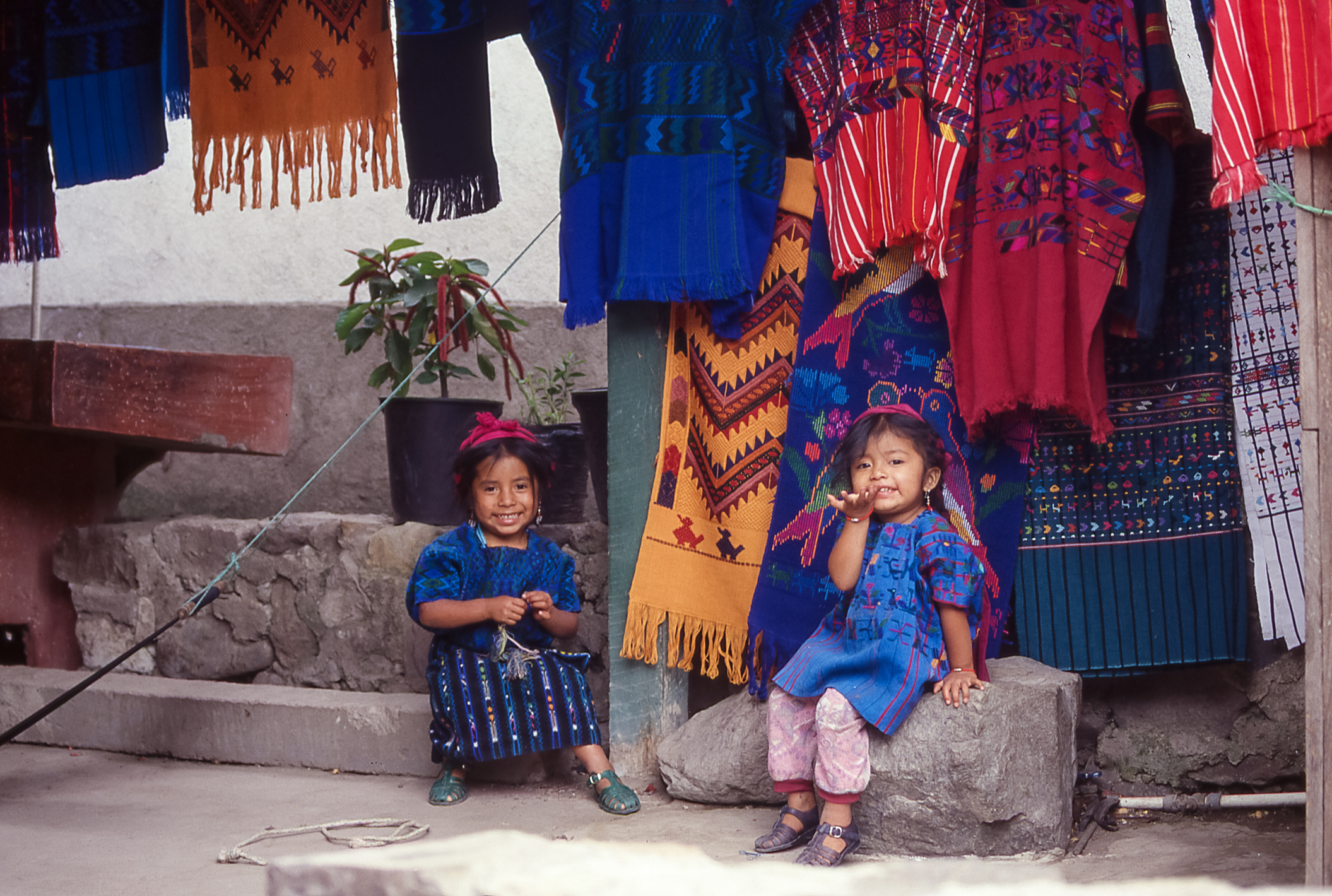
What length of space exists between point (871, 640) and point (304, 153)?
6.53 feet

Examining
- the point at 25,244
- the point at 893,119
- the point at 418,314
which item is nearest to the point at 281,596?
the point at 418,314

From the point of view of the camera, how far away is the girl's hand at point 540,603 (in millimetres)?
3246

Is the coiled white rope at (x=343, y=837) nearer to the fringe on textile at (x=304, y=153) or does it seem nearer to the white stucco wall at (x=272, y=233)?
the fringe on textile at (x=304, y=153)

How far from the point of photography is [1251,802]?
2.91 metres

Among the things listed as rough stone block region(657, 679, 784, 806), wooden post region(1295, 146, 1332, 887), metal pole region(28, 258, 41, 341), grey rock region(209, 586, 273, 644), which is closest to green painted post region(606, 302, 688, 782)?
rough stone block region(657, 679, 784, 806)

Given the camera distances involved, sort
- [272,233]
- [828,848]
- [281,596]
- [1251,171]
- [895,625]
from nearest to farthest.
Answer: [1251,171] → [828,848] → [895,625] → [281,596] → [272,233]

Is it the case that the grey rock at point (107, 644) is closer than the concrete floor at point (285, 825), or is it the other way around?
the concrete floor at point (285, 825)

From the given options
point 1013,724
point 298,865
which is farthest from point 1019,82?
point 298,865

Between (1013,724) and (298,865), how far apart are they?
6.46ft

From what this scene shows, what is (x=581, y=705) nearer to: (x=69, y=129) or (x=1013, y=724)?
(x=1013, y=724)

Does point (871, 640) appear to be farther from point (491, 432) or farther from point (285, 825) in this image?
point (285, 825)

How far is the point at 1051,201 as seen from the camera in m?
2.86

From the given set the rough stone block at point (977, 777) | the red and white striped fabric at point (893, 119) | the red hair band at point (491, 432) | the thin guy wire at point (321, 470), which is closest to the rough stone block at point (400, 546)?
the thin guy wire at point (321, 470)

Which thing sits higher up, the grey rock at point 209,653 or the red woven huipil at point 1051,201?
the red woven huipil at point 1051,201
